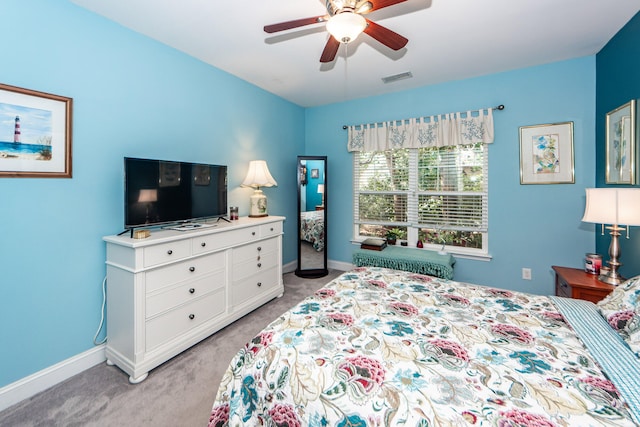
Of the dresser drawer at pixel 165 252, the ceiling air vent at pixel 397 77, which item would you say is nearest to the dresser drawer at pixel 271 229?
the dresser drawer at pixel 165 252

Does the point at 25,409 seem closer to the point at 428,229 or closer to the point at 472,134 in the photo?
the point at 428,229

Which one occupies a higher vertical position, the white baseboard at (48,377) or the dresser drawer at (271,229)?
the dresser drawer at (271,229)

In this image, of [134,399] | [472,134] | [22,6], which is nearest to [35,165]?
[22,6]

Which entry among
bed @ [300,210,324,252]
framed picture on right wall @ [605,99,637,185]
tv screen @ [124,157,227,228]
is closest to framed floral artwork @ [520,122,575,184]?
framed picture on right wall @ [605,99,637,185]

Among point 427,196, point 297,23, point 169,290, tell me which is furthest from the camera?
point 427,196

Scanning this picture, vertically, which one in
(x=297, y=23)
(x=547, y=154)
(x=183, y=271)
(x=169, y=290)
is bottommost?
(x=169, y=290)

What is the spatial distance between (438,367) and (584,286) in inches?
77.6

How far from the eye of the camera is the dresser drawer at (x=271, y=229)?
305 centimetres

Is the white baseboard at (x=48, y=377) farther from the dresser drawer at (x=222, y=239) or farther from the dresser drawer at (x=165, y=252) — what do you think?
the dresser drawer at (x=222, y=239)

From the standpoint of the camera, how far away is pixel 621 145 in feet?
7.51

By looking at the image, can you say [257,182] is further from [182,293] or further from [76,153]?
[76,153]

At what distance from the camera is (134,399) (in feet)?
5.67

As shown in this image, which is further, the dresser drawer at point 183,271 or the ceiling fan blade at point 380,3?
the dresser drawer at point 183,271

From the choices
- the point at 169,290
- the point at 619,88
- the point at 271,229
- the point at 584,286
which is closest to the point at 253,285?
the point at 271,229
